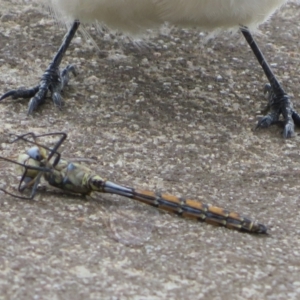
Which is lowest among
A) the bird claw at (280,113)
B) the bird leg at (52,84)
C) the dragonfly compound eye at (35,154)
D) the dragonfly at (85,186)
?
Answer: the dragonfly at (85,186)

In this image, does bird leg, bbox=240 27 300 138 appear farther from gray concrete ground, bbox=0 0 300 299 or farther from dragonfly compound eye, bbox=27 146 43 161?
dragonfly compound eye, bbox=27 146 43 161

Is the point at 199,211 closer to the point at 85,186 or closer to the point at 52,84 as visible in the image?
the point at 85,186

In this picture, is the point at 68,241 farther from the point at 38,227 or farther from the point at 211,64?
the point at 211,64

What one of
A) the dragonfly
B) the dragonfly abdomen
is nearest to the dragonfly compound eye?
the dragonfly

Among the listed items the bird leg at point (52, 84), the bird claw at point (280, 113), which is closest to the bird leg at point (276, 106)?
the bird claw at point (280, 113)

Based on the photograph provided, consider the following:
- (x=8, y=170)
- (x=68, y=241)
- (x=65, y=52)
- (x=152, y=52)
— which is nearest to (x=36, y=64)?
(x=65, y=52)

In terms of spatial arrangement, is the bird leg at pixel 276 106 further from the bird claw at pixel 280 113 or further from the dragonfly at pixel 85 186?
the dragonfly at pixel 85 186

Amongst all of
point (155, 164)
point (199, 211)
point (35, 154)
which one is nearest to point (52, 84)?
point (155, 164)
